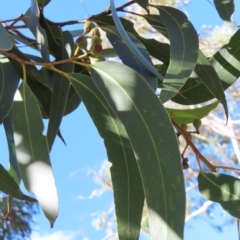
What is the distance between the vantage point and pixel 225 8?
116cm

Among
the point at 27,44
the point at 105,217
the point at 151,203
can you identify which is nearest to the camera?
the point at 151,203

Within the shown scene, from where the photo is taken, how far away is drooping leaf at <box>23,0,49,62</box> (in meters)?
0.90

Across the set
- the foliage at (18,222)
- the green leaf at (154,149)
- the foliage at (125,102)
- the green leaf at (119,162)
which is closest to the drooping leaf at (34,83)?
the foliage at (125,102)

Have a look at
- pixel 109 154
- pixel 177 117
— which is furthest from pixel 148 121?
pixel 177 117

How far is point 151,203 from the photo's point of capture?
0.66 meters

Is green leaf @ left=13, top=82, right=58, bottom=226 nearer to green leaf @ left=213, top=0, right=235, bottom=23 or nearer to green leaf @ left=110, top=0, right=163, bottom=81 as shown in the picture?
green leaf @ left=110, top=0, right=163, bottom=81

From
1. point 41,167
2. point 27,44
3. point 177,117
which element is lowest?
point 177,117

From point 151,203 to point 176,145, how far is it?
0.09 m

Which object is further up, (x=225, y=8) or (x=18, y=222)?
(x=225, y=8)

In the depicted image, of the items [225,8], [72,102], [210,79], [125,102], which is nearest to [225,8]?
[225,8]

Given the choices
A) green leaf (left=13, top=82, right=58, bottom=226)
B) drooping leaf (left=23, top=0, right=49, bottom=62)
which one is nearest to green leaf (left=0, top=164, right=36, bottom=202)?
green leaf (left=13, top=82, right=58, bottom=226)

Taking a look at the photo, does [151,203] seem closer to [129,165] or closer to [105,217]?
[129,165]

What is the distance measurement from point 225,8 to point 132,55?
0.37 m

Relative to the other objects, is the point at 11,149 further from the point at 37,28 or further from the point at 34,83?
the point at 37,28
